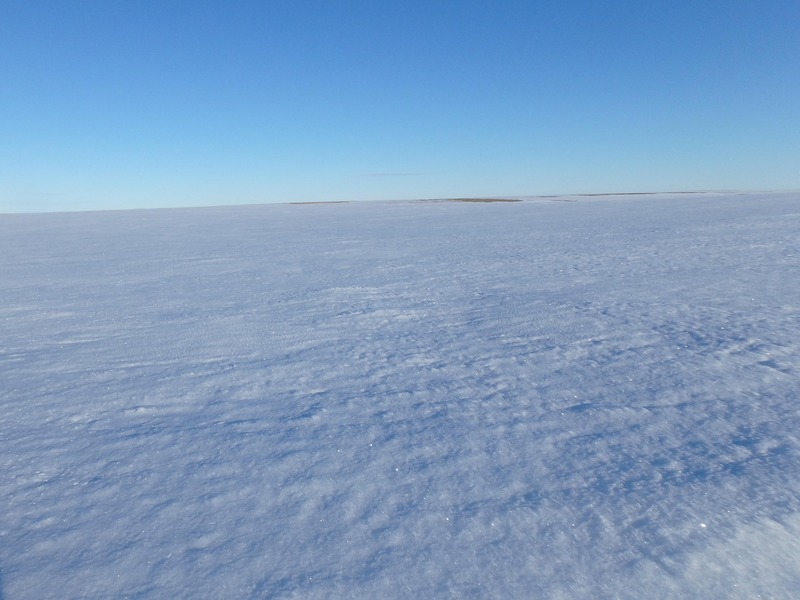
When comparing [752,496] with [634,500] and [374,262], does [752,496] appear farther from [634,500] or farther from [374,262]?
[374,262]

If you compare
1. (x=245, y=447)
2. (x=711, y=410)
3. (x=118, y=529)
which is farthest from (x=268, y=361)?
(x=711, y=410)

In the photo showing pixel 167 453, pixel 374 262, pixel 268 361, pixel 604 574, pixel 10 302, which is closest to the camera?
pixel 604 574

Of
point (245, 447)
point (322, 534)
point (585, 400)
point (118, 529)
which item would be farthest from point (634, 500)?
point (118, 529)

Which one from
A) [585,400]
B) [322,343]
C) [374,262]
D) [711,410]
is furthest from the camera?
[374,262]

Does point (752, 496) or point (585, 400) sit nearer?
point (752, 496)

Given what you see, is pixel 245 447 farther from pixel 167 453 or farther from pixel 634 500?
pixel 634 500

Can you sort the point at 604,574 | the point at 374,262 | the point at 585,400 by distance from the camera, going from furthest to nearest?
the point at 374,262, the point at 585,400, the point at 604,574
